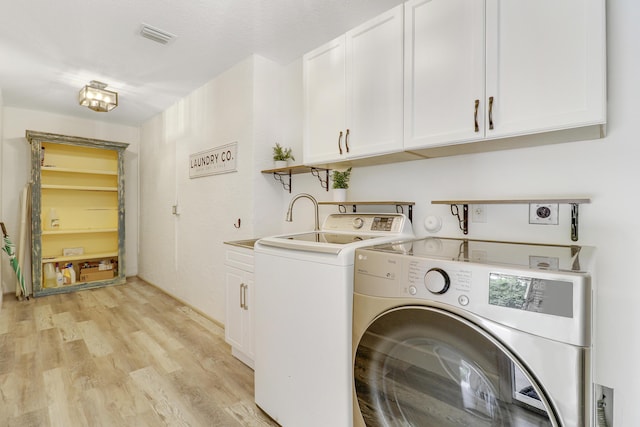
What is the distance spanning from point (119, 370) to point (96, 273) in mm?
2692

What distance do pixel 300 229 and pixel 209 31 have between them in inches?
65.0

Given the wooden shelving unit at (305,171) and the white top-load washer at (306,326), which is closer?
the white top-load washer at (306,326)

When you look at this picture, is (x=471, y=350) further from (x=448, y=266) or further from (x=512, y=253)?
(x=512, y=253)

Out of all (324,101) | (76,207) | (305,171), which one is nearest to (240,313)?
(305,171)

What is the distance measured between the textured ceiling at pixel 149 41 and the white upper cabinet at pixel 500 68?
72 cm

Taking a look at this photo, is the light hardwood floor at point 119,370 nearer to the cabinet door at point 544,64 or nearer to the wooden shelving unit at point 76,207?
the wooden shelving unit at point 76,207

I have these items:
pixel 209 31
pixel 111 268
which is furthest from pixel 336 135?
pixel 111 268

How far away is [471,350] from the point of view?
948 mm

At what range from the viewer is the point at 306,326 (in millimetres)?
1440

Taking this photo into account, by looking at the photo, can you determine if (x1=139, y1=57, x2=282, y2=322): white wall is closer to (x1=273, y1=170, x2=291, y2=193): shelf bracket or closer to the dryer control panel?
(x1=273, y1=170, x2=291, y2=193): shelf bracket

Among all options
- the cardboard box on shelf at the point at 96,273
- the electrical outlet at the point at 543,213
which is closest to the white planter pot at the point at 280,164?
the electrical outlet at the point at 543,213

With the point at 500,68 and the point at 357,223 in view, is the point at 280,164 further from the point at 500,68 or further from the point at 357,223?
the point at 500,68

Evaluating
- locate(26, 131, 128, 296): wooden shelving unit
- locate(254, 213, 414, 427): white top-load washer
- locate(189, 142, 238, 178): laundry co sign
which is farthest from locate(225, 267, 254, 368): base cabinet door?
locate(26, 131, 128, 296): wooden shelving unit

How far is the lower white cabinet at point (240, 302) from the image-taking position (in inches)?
84.9
